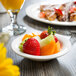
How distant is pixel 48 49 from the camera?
563mm

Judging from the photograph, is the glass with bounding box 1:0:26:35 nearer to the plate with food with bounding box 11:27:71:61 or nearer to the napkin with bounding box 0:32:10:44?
the plate with food with bounding box 11:27:71:61

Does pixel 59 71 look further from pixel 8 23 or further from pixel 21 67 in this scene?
pixel 8 23

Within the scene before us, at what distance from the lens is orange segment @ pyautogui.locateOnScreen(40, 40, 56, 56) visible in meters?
0.56

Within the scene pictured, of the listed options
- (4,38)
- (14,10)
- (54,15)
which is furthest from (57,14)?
(4,38)

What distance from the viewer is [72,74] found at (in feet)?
1.76

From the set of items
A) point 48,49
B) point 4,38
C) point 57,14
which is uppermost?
point 4,38

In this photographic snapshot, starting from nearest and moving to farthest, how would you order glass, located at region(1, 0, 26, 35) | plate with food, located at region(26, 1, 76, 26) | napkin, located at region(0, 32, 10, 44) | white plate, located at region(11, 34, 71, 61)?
napkin, located at region(0, 32, 10, 44) → white plate, located at region(11, 34, 71, 61) → glass, located at region(1, 0, 26, 35) → plate with food, located at region(26, 1, 76, 26)

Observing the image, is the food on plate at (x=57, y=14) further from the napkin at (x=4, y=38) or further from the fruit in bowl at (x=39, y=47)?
the napkin at (x=4, y=38)

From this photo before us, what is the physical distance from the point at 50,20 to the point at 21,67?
0.53m

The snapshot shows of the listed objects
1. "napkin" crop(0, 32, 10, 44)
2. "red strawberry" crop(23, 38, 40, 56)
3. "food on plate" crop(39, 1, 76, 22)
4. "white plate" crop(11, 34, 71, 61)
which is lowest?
"food on plate" crop(39, 1, 76, 22)

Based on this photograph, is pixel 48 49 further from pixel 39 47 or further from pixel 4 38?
pixel 4 38

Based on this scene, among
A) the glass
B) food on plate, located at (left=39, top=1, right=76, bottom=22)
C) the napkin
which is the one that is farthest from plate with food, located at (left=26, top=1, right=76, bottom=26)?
the napkin

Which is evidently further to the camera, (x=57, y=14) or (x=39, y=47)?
(x=57, y=14)

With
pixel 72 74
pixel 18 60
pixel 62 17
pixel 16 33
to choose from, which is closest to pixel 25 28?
pixel 16 33
